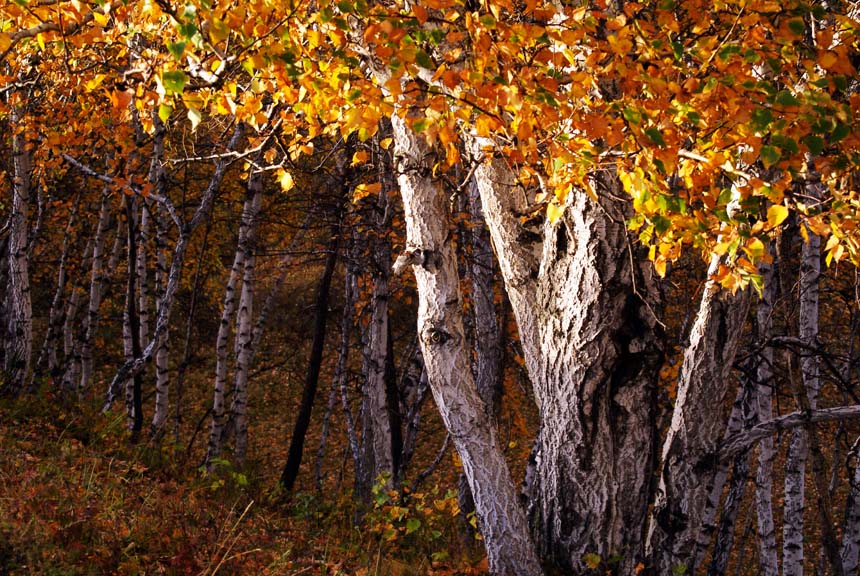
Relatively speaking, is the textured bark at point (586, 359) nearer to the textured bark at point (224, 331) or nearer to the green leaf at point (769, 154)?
the green leaf at point (769, 154)

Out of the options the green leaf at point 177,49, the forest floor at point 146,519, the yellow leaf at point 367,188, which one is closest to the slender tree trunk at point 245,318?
the forest floor at point 146,519

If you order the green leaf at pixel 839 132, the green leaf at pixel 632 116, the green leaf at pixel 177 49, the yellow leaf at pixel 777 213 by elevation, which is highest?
the green leaf at pixel 839 132

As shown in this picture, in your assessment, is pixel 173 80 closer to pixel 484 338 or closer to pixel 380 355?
pixel 484 338

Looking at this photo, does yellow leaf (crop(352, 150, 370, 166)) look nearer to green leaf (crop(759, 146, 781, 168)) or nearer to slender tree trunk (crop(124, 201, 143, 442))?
green leaf (crop(759, 146, 781, 168))

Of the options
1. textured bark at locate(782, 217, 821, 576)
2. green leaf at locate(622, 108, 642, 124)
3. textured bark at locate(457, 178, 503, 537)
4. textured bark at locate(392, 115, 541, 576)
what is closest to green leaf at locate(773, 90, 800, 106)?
green leaf at locate(622, 108, 642, 124)

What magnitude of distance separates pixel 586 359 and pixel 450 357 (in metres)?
0.89

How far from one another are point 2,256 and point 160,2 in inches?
442

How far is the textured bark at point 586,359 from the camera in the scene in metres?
4.59

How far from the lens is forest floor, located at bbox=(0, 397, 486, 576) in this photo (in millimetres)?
4305

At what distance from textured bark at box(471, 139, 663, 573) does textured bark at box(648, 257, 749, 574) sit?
184mm

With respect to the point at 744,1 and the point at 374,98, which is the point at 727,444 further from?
the point at 374,98

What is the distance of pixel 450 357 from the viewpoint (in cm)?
461

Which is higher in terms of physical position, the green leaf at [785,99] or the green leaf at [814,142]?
the green leaf at [785,99]

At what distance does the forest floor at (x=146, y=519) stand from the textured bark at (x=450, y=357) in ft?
1.88
